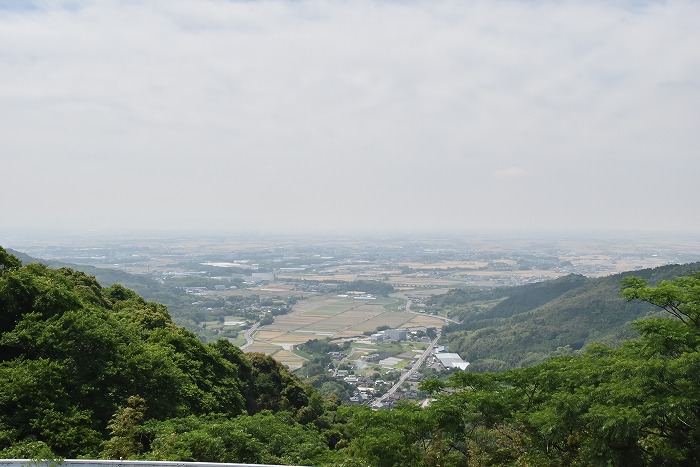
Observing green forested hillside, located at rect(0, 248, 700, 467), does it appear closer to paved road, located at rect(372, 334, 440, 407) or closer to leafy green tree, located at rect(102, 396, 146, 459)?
leafy green tree, located at rect(102, 396, 146, 459)

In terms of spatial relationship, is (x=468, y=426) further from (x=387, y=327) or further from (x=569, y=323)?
(x=387, y=327)

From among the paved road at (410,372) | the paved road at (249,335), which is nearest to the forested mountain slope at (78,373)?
the paved road at (410,372)

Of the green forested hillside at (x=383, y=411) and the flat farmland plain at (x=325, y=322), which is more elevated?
the green forested hillside at (x=383, y=411)

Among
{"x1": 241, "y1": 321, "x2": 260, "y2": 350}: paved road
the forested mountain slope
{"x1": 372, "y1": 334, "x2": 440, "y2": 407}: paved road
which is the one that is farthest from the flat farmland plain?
the forested mountain slope

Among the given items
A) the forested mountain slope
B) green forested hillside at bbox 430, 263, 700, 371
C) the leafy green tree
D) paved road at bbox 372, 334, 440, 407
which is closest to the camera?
the leafy green tree

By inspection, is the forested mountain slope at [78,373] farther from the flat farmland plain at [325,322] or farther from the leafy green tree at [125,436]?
the flat farmland plain at [325,322]

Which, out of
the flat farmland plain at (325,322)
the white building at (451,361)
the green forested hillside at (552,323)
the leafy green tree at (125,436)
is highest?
the leafy green tree at (125,436)
